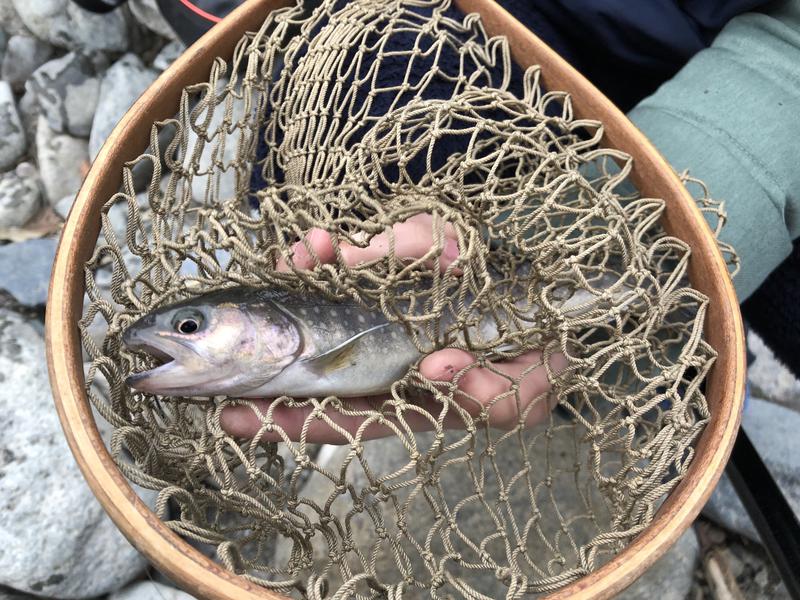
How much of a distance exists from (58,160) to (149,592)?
1.73m

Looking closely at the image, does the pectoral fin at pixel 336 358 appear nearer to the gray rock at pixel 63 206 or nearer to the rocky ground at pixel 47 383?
the rocky ground at pixel 47 383

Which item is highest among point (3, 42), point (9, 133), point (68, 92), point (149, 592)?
point (3, 42)

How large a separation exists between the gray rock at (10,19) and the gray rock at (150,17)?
50cm

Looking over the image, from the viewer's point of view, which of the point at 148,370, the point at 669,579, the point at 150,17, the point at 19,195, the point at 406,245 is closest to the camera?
the point at 148,370

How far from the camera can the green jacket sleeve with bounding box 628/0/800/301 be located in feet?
4.27

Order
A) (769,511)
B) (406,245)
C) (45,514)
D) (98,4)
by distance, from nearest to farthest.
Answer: (406,245) → (769,511) → (45,514) → (98,4)

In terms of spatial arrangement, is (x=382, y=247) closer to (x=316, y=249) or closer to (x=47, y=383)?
(x=316, y=249)

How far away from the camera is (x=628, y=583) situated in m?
0.87

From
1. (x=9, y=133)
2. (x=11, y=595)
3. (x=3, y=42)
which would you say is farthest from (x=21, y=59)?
(x=11, y=595)

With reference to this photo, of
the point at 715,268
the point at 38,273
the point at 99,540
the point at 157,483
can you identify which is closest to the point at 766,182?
the point at 715,268

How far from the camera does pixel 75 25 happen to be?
109 inches

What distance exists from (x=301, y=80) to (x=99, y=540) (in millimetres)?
1268

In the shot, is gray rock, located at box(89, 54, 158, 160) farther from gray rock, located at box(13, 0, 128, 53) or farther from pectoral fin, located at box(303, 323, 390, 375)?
pectoral fin, located at box(303, 323, 390, 375)

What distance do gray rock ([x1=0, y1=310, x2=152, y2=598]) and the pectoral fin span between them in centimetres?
98
